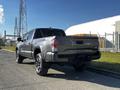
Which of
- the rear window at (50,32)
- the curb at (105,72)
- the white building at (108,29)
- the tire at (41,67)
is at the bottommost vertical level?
the curb at (105,72)

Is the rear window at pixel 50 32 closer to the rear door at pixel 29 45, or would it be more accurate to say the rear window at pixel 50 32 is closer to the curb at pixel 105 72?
the rear door at pixel 29 45

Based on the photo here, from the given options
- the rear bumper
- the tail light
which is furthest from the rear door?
the tail light

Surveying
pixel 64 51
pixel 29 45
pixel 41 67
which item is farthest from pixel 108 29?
pixel 64 51

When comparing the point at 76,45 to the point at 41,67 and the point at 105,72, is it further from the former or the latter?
the point at 105,72

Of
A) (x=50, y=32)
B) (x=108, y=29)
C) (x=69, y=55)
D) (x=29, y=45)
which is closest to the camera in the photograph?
(x=69, y=55)

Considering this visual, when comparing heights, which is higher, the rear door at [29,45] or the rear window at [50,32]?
the rear window at [50,32]

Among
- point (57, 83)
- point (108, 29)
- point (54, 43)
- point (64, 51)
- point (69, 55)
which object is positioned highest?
point (108, 29)

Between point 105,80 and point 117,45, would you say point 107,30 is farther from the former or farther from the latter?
point 105,80

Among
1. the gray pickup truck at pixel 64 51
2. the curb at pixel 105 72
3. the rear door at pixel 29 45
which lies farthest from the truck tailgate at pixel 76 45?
the rear door at pixel 29 45

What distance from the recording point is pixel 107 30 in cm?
4153

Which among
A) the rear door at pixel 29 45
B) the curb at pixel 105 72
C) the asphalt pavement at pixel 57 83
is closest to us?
the asphalt pavement at pixel 57 83

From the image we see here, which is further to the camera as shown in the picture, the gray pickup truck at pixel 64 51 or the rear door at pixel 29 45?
the rear door at pixel 29 45

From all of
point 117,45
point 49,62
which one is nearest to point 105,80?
point 49,62

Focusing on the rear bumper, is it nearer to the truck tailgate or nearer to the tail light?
the truck tailgate
